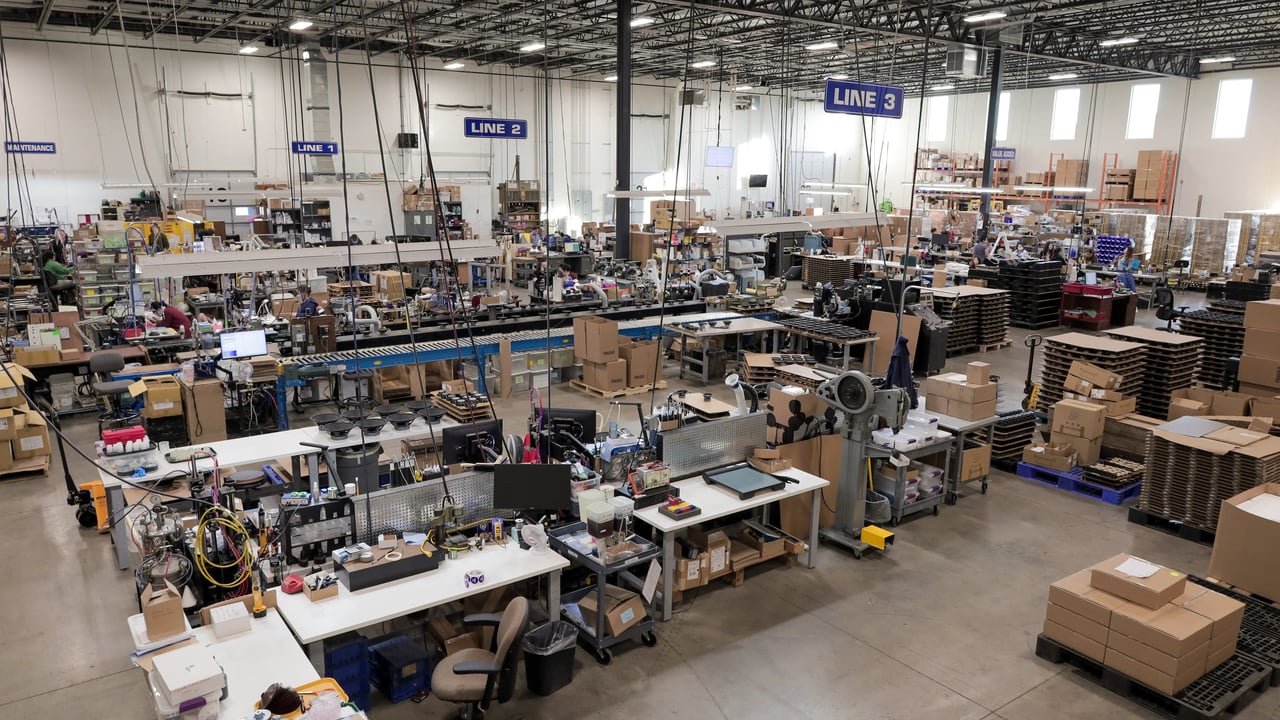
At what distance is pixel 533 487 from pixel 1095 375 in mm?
6142

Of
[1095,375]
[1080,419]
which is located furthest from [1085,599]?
[1095,375]

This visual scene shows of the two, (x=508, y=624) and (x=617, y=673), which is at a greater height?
(x=508, y=624)

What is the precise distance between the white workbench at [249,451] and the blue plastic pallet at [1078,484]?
541 cm

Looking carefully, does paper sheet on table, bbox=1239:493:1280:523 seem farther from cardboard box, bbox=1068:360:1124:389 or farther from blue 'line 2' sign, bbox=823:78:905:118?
blue 'line 2' sign, bbox=823:78:905:118

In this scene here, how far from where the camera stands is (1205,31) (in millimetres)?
17719

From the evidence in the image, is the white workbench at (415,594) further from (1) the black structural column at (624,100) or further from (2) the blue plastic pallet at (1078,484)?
(1) the black structural column at (624,100)

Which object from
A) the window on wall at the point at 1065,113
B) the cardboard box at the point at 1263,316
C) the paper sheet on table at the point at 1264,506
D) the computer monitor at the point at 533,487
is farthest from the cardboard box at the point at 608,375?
the window on wall at the point at 1065,113

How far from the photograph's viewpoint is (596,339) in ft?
32.5

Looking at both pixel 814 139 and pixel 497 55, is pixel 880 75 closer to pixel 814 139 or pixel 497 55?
pixel 814 139

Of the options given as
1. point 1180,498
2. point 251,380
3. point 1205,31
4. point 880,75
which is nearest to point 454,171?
point 880,75

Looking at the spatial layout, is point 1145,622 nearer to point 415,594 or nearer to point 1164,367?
point 415,594

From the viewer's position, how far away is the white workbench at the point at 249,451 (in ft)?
18.5

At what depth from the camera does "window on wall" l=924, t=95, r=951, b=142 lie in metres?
28.6

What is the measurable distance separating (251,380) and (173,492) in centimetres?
281
